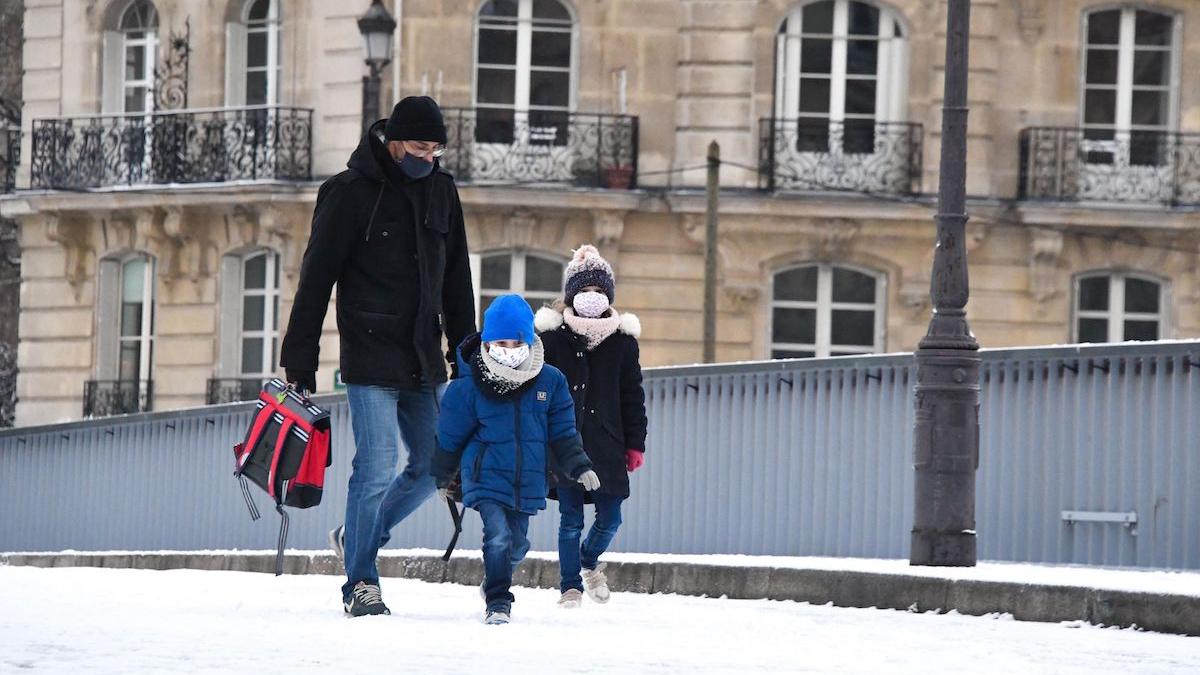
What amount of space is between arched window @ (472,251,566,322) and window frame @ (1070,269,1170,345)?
5.87m

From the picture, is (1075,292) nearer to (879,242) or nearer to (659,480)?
(879,242)

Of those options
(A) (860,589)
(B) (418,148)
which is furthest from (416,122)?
(A) (860,589)

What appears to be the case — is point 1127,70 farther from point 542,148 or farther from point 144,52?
point 144,52

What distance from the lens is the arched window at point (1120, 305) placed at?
31922 mm

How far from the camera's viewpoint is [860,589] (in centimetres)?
1321

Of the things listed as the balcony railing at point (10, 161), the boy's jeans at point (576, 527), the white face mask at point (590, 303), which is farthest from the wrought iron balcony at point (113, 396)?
the white face mask at point (590, 303)

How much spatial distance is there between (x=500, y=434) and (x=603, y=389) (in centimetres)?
152

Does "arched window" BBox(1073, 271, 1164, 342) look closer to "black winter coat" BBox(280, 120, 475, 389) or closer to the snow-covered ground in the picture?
the snow-covered ground

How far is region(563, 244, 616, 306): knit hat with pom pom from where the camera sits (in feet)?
40.7

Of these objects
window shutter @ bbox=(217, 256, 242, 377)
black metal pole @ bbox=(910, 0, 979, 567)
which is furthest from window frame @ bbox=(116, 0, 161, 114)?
black metal pole @ bbox=(910, 0, 979, 567)

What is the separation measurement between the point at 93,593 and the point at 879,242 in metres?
19.9

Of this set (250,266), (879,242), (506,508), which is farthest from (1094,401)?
(250,266)

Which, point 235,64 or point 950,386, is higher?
point 235,64

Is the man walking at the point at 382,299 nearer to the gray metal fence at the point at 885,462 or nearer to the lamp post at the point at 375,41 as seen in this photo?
the gray metal fence at the point at 885,462
